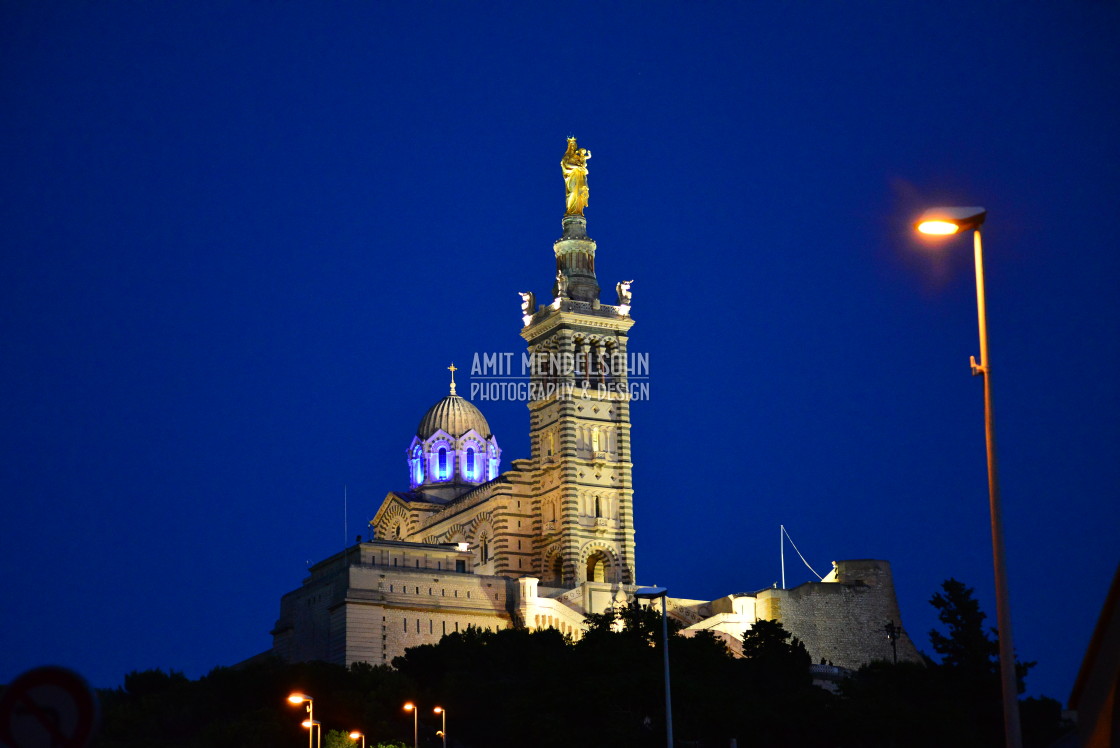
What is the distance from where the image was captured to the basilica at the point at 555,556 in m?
102

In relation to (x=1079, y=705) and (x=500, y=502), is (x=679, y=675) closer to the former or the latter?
(x=500, y=502)

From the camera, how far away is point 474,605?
4080 inches

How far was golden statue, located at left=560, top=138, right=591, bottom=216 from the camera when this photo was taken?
116 metres

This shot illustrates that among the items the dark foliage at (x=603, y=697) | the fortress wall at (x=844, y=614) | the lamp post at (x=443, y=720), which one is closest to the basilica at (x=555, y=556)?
the fortress wall at (x=844, y=614)

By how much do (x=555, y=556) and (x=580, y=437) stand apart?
7908 mm

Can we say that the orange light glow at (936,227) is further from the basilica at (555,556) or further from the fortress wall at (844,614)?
the fortress wall at (844,614)

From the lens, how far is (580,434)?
361ft

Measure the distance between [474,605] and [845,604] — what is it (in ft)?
75.4

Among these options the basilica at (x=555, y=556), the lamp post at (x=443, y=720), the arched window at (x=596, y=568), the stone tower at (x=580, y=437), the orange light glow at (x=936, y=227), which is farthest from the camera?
the arched window at (x=596, y=568)

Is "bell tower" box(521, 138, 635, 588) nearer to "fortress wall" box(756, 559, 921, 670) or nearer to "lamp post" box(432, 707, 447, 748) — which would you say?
"fortress wall" box(756, 559, 921, 670)

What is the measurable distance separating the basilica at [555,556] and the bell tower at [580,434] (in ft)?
0.30

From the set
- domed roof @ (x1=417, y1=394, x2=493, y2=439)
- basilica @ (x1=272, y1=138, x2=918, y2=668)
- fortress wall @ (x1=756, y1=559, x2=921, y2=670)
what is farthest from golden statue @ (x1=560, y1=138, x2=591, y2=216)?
fortress wall @ (x1=756, y1=559, x2=921, y2=670)

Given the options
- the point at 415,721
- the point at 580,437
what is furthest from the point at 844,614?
the point at 415,721

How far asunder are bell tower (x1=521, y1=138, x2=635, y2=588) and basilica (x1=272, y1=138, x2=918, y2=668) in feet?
0.30
